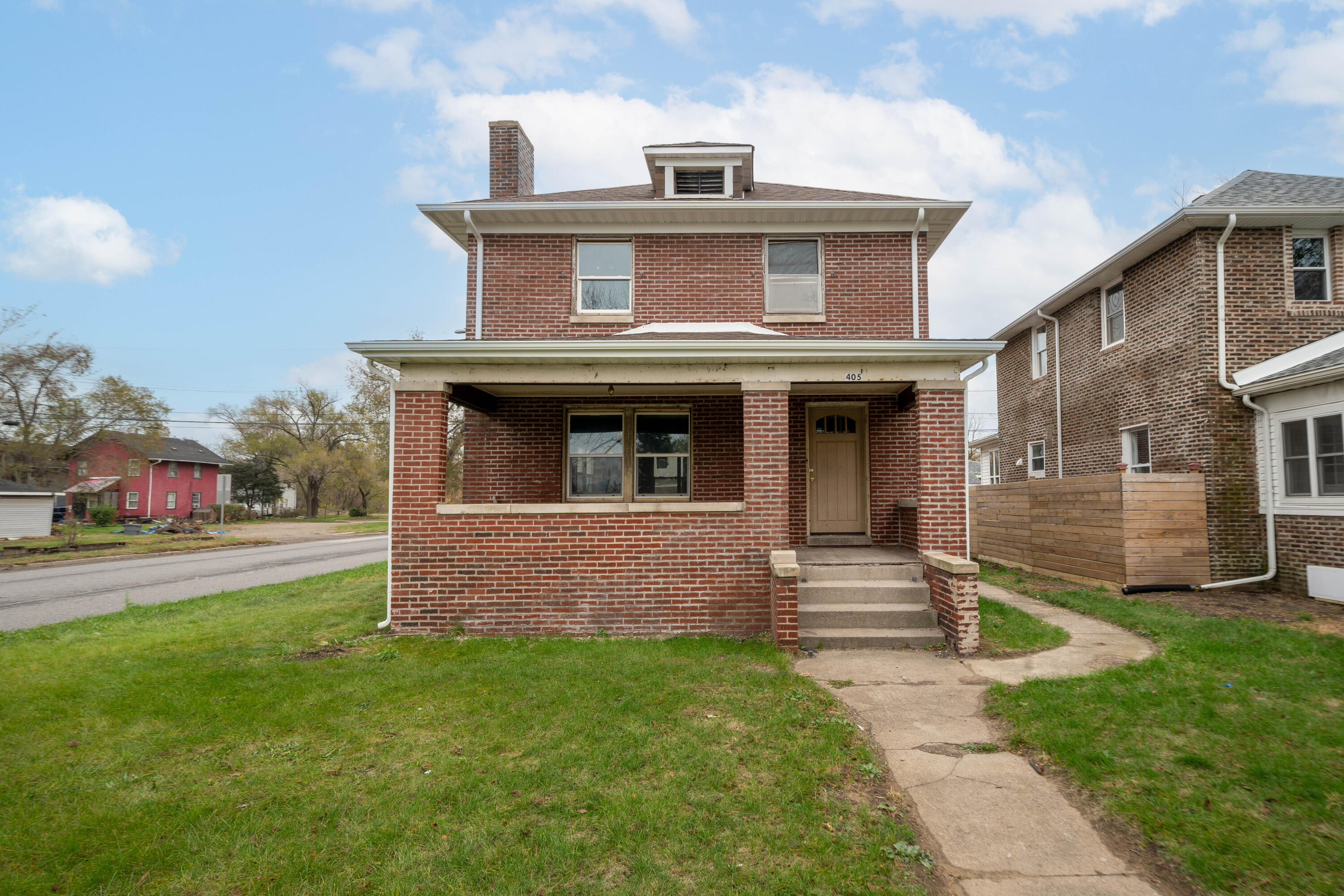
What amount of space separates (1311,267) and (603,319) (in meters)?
11.9

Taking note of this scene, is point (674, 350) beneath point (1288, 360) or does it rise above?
beneath

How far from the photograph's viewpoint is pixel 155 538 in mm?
25828

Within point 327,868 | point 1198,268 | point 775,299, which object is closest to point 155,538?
point 775,299

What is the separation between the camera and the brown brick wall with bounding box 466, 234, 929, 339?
32.9 ft

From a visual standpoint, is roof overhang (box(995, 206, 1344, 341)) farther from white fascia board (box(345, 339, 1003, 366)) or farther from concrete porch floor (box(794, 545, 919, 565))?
concrete porch floor (box(794, 545, 919, 565))

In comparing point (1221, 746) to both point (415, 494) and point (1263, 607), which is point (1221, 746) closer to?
point (1263, 607)

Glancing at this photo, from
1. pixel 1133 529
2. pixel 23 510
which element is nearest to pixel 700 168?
pixel 1133 529

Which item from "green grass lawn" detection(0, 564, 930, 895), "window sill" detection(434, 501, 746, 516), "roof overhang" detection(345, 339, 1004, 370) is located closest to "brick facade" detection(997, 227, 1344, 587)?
"roof overhang" detection(345, 339, 1004, 370)

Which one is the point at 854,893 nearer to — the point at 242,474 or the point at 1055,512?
the point at 1055,512

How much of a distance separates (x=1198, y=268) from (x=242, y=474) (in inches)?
2159

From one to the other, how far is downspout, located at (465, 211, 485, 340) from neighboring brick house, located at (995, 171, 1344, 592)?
1147 cm

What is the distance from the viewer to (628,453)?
9703 mm

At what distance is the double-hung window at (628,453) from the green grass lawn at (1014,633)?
14.4 ft

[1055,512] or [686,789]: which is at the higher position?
[1055,512]
